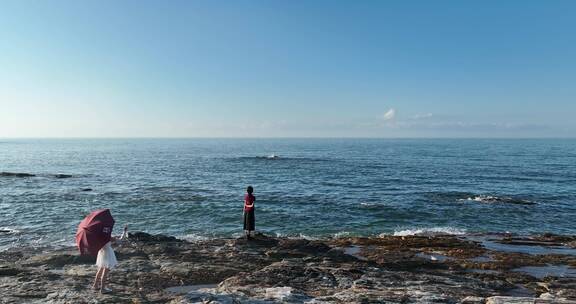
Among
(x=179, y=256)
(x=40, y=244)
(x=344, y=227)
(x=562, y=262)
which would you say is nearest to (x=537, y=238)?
(x=562, y=262)

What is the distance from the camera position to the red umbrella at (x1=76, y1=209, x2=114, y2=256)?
1119cm

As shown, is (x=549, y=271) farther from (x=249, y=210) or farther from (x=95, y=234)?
(x=95, y=234)

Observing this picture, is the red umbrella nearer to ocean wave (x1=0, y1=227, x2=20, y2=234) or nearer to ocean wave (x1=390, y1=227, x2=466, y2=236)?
ocean wave (x1=0, y1=227, x2=20, y2=234)

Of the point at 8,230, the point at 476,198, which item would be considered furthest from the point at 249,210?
the point at 476,198

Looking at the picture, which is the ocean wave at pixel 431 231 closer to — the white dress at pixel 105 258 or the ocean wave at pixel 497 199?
the ocean wave at pixel 497 199

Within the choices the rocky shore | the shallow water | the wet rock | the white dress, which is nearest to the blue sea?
the wet rock

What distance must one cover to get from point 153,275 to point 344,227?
17071 mm

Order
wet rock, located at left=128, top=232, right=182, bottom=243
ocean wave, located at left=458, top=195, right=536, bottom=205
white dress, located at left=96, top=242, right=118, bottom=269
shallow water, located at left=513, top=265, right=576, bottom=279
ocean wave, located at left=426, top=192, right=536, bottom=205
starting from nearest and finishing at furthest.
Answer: white dress, located at left=96, top=242, right=118, bottom=269
shallow water, located at left=513, top=265, right=576, bottom=279
wet rock, located at left=128, top=232, right=182, bottom=243
ocean wave, located at left=458, top=195, right=536, bottom=205
ocean wave, located at left=426, top=192, right=536, bottom=205

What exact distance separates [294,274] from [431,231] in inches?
675

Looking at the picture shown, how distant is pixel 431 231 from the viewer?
2766cm

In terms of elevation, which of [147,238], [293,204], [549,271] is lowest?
[293,204]

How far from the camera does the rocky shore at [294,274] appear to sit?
11219mm

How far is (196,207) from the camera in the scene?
33.8 m

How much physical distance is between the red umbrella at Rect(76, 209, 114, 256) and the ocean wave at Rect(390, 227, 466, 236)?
2024cm
